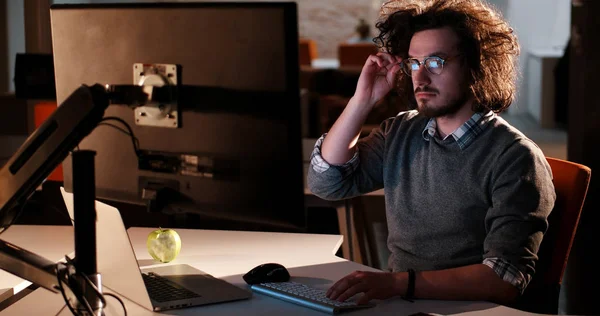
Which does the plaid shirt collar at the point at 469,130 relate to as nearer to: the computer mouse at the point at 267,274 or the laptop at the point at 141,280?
the computer mouse at the point at 267,274

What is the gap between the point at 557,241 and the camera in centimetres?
200

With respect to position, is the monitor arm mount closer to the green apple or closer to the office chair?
the green apple

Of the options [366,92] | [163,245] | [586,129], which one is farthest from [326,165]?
[586,129]

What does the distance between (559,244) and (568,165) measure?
18 cm

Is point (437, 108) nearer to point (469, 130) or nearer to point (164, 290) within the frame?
point (469, 130)

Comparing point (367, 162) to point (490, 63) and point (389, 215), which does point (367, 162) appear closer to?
point (389, 215)

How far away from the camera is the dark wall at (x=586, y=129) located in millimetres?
4000

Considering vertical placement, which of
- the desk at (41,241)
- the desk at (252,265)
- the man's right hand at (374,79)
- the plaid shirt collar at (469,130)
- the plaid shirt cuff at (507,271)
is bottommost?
the desk at (252,265)

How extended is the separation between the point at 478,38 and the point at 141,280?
938 millimetres

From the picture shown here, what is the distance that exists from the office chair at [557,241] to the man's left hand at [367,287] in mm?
418

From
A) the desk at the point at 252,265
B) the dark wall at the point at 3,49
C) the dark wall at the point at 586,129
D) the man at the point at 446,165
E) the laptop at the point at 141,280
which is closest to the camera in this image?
the laptop at the point at 141,280

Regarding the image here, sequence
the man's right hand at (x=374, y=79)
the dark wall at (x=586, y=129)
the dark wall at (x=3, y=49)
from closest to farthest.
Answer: the man's right hand at (x=374, y=79)
the dark wall at (x=586, y=129)
the dark wall at (x=3, y=49)

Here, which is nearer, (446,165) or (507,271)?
(507,271)

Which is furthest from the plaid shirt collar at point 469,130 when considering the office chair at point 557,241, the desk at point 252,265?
the desk at point 252,265
